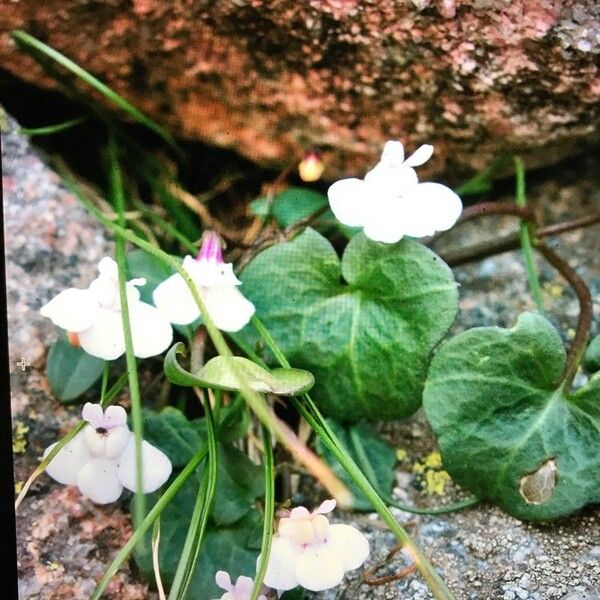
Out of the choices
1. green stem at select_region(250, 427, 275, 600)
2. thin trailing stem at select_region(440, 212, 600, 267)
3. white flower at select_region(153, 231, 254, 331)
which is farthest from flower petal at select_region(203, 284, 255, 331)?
thin trailing stem at select_region(440, 212, 600, 267)

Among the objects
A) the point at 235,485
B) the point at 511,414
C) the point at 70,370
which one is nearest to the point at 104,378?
the point at 70,370

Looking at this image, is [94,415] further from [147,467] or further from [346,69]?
[346,69]

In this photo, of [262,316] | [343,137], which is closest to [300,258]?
[262,316]

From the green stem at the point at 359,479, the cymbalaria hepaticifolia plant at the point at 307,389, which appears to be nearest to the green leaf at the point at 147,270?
the cymbalaria hepaticifolia plant at the point at 307,389

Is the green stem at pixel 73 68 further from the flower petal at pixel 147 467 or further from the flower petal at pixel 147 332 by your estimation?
the flower petal at pixel 147 467

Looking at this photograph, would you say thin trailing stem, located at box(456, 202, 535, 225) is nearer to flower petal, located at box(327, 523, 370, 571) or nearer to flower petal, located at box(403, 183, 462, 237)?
flower petal, located at box(403, 183, 462, 237)

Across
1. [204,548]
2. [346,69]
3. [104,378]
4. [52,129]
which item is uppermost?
[346,69]
